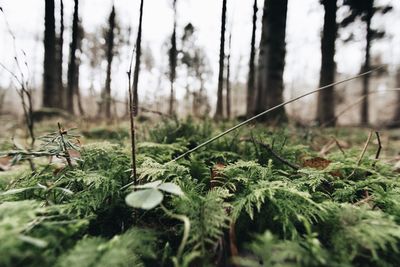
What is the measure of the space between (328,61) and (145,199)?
9.10m

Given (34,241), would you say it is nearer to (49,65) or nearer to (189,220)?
(189,220)

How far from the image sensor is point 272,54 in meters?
5.67

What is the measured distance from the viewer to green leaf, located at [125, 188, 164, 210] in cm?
67

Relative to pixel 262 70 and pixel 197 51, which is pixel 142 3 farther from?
pixel 197 51

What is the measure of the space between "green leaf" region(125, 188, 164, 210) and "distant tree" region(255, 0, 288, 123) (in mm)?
5152

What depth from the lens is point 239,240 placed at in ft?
2.87

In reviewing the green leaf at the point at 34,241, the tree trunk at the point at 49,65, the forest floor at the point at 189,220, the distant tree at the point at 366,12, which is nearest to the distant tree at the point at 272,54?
the distant tree at the point at 366,12

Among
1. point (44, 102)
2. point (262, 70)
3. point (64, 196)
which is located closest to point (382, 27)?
point (262, 70)

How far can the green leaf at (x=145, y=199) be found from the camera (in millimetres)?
674

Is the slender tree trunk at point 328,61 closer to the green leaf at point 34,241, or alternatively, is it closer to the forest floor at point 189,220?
the forest floor at point 189,220

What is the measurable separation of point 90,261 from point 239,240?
52 cm

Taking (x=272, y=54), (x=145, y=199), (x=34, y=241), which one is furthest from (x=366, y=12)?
(x=34, y=241)

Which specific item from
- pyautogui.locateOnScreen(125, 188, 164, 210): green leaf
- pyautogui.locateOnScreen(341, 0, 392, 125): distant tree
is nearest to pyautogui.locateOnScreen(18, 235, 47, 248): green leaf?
pyautogui.locateOnScreen(125, 188, 164, 210): green leaf

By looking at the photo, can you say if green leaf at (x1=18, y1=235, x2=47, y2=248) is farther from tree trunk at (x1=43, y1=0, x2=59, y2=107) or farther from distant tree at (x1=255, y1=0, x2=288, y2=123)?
tree trunk at (x1=43, y1=0, x2=59, y2=107)
